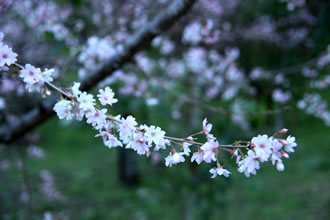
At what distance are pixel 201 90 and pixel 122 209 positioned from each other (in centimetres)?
244

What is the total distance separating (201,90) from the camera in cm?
458

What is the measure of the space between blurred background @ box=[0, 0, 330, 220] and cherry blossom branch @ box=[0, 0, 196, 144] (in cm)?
16

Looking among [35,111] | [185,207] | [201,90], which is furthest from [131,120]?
[201,90]

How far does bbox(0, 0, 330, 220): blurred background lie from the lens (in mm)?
2658

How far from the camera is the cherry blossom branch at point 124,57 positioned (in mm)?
1658

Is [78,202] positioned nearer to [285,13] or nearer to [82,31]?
[82,31]

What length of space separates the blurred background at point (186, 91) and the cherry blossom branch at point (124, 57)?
6.4 inches

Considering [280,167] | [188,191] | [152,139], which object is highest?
[188,191]

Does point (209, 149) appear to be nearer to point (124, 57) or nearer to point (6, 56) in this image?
point (6, 56)

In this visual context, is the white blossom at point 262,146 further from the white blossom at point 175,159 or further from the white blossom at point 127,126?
the white blossom at point 127,126

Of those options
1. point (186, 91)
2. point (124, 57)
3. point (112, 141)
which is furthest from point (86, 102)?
point (186, 91)

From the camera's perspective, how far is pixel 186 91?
494 cm

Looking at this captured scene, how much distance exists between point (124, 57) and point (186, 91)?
3.21 m

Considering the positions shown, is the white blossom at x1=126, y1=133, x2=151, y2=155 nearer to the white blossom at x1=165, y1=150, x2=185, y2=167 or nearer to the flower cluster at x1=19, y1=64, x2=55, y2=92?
the white blossom at x1=165, y1=150, x2=185, y2=167
